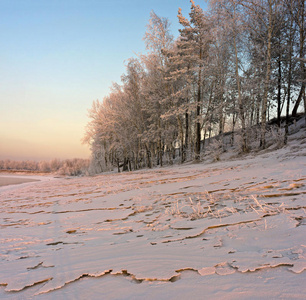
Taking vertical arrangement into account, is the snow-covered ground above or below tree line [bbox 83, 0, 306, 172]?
below

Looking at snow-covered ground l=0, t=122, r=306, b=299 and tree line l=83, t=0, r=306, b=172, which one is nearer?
snow-covered ground l=0, t=122, r=306, b=299

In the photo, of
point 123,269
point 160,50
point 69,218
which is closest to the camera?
point 123,269

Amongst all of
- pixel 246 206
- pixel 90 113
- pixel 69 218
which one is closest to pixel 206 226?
pixel 246 206

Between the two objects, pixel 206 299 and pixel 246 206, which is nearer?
pixel 206 299

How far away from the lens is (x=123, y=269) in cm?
177

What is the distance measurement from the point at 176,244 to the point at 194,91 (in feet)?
60.6

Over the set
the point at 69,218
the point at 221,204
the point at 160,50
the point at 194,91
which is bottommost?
the point at 69,218

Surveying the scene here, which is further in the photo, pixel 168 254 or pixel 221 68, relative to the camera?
pixel 221 68

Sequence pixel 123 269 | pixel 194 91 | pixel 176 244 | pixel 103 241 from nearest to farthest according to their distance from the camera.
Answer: pixel 123 269
pixel 176 244
pixel 103 241
pixel 194 91

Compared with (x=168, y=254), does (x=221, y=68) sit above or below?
above

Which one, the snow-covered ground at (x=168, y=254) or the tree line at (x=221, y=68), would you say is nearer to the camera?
the snow-covered ground at (x=168, y=254)

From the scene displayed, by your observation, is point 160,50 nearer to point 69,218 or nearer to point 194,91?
point 194,91

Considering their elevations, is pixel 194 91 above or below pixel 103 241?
above

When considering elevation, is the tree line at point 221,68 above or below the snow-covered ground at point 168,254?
above
